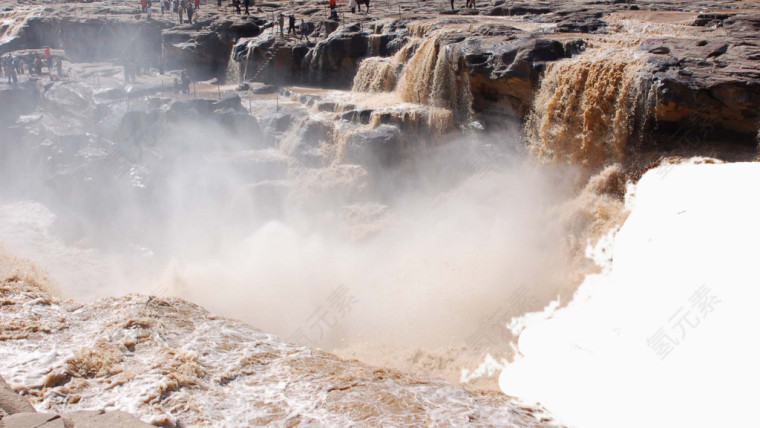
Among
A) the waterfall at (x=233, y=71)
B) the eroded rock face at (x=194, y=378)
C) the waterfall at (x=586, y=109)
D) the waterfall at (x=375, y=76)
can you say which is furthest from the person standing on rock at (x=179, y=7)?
the eroded rock face at (x=194, y=378)

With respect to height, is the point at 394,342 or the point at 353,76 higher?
the point at 353,76

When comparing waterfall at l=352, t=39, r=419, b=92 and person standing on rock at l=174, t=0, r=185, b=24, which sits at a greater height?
person standing on rock at l=174, t=0, r=185, b=24

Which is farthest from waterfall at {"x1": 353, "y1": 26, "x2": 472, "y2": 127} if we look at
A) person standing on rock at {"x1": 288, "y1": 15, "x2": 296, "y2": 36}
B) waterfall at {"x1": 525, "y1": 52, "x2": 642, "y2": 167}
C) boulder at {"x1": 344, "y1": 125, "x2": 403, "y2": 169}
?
person standing on rock at {"x1": 288, "y1": 15, "x2": 296, "y2": 36}

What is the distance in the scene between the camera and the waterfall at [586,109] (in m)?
9.62

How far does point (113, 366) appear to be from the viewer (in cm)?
502

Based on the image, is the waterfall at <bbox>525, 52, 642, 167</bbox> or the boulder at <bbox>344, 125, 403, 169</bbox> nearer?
the waterfall at <bbox>525, 52, 642, 167</bbox>

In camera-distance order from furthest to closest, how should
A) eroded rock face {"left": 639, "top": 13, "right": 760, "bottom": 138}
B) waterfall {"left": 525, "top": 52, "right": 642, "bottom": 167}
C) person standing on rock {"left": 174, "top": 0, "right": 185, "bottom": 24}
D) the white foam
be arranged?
person standing on rock {"left": 174, "top": 0, "right": 185, "bottom": 24} < waterfall {"left": 525, "top": 52, "right": 642, "bottom": 167} < eroded rock face {"left": 639, "top": 13, "right": 760, "bottom": 138} < the white foam

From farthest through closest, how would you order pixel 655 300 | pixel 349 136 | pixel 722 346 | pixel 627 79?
pixel 349 136, pixel 627 79, pixel 655 300, pixel 722 346

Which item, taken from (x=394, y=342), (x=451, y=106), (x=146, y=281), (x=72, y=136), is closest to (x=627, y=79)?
(x=451, y=106)

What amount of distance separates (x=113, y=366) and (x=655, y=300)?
6.59m

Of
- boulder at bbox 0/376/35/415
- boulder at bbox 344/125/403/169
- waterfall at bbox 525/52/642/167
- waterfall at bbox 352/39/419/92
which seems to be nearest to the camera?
boulder at bbox 0/376/35/415

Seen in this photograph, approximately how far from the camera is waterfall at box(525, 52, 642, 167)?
9.62m

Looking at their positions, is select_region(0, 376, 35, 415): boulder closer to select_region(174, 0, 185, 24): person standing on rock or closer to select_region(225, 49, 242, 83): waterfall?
select_region(225, 49, 242, 83): waterfall

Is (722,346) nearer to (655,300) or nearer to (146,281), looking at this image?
(655,300)
